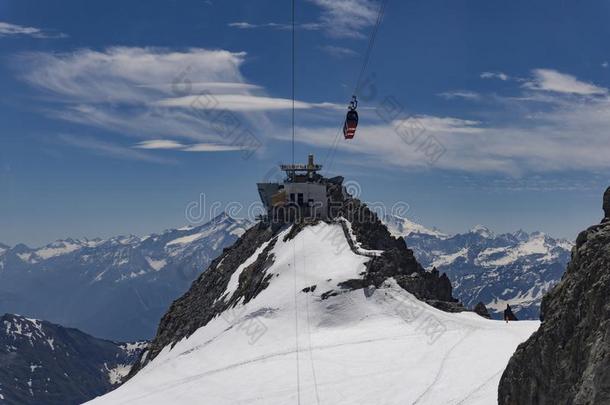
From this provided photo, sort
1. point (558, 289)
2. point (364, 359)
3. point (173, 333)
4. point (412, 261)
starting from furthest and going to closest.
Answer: point (173, 333)
point (412, 261)
point (364, 359)
point (558, 289)

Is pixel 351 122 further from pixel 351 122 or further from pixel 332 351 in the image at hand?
pixel 332 351

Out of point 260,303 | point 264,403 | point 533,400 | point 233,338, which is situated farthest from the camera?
point 260,303

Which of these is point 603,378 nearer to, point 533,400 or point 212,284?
point 533,400

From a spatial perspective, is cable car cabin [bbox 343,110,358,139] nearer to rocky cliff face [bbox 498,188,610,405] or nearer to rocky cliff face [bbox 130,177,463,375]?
rocky cliff face [bbox 130,177,463,375]

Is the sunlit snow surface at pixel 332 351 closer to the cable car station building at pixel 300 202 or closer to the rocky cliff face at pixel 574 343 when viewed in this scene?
the rocky cliff face at pixel 574 343

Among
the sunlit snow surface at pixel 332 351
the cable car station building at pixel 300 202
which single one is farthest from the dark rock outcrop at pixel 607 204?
the cable car station building at pixel 300 202

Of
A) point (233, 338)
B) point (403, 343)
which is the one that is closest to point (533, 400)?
point (403, 343)
